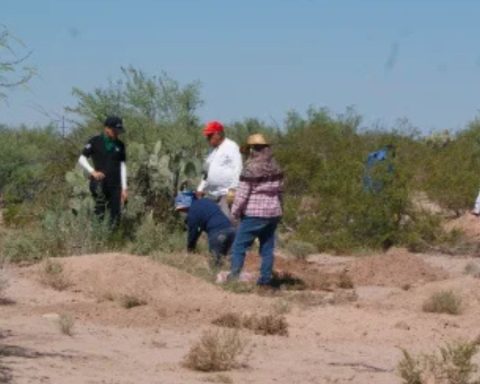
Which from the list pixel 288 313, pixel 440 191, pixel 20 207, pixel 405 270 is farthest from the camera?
pixel 440 191

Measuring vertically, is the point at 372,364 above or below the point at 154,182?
below

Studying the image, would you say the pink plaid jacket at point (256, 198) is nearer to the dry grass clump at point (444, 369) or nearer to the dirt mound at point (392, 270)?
the dirt mound at point (392, 270)

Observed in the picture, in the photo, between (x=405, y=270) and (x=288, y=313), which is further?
(x=405, y=270)

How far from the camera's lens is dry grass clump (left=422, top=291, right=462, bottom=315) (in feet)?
49.0

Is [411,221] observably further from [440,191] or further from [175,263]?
[175,263]

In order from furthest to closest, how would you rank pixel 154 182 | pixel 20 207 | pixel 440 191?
pixel 440 191
pixel 20 207
pixel 154 182

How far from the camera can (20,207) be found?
22.1 meters

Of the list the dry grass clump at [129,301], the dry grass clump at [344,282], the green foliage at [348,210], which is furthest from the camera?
the green foliage at [348,210]

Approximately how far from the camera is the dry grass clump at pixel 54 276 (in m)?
15.0

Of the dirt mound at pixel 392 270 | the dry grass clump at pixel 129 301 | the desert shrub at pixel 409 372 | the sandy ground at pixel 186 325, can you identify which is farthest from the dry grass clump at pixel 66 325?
the dirt mound at pixel 392 270

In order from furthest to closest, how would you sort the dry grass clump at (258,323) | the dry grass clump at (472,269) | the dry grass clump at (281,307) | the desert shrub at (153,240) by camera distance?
the dry grass clump at (472,269) < the desert shrub at (153,240) < the dry grass clump at (281,307) < the dry grass clump at (258,323)

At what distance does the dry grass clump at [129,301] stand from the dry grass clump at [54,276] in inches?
45.6

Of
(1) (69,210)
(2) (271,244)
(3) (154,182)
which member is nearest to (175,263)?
(2) (271,244)

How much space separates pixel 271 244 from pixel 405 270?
3.21 meters
